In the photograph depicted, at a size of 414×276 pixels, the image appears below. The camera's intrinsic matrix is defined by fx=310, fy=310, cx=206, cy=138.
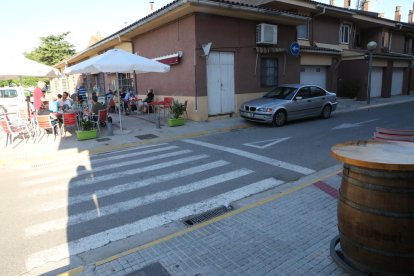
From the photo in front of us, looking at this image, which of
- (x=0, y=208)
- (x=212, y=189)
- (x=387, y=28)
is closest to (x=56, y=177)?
(x=0, y=208)

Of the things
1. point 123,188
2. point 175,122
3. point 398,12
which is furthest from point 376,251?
point 398,12

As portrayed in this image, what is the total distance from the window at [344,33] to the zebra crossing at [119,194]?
706 inches

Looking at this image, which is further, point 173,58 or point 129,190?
point 173,58

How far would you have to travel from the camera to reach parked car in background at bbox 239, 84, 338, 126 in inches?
447

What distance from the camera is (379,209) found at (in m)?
2.49

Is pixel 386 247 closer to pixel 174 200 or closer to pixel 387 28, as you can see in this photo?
pixel 174 200

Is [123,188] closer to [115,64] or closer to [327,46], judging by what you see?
[115,64]

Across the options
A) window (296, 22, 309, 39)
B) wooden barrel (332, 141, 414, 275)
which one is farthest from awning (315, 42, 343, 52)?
wooden barrel (332, 141, 414, 275)

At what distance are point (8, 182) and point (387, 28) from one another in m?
27.7

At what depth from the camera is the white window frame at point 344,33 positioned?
2159 centimetres

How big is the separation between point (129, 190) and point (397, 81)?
87.6 feet

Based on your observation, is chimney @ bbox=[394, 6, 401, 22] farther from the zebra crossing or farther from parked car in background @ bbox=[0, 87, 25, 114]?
parked car in background @ bbox=[0, 87, 25, 114]

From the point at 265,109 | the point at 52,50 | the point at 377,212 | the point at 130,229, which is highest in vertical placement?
the point at 52,50

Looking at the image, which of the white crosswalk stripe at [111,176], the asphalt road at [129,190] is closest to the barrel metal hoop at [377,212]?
the asphalt road at [129,190]
